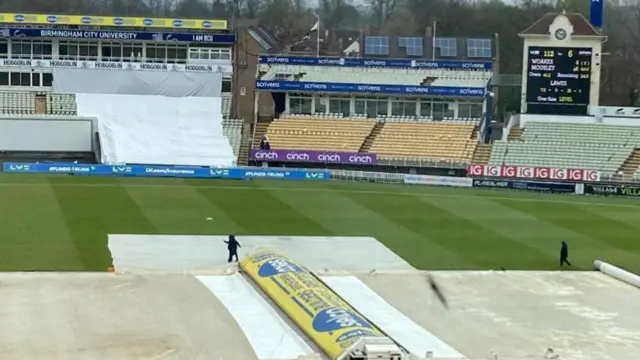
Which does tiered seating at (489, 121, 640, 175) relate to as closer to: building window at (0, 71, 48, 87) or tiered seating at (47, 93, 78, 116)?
tiered seating at (47, 93, 78, 116)

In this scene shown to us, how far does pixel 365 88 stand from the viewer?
56344 mm

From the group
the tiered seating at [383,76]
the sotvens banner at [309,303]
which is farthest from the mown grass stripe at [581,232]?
the tiered seating at [383,76]

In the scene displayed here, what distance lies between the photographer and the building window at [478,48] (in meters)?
62.8

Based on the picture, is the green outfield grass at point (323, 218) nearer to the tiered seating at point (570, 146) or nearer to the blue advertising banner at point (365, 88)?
the tiered seating at point (570, 146)

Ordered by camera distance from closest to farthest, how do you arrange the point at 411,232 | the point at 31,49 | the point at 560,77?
1. the point at 411,232
2. the point at 560,77
3. the point at 31,49

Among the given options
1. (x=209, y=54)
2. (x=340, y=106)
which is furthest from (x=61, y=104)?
(x=340, y=106)

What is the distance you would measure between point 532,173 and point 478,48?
17870 mm

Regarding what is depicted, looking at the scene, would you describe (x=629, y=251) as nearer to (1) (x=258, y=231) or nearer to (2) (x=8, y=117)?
(1) (x=258, y=231)

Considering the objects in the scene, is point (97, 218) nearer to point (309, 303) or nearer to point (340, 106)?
point (309, 303)

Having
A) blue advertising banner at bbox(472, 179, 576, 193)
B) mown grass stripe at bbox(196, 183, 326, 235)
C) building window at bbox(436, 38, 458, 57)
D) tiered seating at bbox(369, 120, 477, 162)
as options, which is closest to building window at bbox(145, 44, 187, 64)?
tiered seating at bbox(369, 120, 477, 162)

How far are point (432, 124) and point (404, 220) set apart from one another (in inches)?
859

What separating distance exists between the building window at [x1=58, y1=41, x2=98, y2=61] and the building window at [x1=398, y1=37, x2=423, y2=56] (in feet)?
66.9

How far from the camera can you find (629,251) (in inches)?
1196

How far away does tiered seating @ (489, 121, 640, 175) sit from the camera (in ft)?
161
